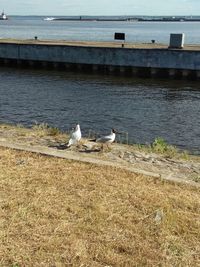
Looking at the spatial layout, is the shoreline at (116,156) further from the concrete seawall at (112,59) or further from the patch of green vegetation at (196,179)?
the concrete seawall at (112,59)

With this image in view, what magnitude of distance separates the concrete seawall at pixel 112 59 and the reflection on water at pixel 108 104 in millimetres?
1857

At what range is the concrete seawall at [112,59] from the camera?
40969 mm

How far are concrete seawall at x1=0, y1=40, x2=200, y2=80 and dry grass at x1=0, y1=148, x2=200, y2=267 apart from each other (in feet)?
110

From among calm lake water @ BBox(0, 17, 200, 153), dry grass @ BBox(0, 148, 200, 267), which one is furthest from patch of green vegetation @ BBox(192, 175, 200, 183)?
calm lake water @ BBox(0, 17, 200, 153)

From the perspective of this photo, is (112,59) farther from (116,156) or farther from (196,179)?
(196,179)

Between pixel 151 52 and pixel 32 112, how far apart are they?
18.3 metres

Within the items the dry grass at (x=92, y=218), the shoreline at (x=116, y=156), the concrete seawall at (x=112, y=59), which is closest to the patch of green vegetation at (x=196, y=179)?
the shoreline at (x=116, y=156)

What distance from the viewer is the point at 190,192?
25.1ft

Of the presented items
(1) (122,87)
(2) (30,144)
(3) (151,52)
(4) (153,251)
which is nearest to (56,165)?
(2) (30,144)

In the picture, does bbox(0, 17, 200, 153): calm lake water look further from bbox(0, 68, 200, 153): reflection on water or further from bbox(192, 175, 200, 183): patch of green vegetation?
bbox(192, 175, 200, 183): patch of green vegetation

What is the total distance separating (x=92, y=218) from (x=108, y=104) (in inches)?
923

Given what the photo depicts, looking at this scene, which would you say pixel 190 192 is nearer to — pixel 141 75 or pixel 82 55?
pixel 141 75

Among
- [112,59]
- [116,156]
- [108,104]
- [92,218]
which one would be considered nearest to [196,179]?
[116,156]

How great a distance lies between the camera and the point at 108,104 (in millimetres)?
29547
